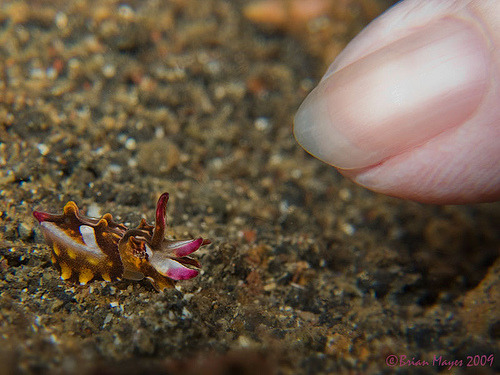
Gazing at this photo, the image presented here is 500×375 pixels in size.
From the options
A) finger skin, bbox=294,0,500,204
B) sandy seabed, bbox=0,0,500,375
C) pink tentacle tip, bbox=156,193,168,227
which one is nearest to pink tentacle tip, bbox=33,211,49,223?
sandy seabed, bbox=0,0,500,375

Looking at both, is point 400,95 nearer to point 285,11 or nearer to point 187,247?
point 187,247

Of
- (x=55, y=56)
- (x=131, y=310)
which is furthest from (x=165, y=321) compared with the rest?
(x=55, y=56)

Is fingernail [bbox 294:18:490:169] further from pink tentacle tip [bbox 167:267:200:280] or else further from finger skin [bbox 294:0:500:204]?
pink tentacle tip [bbox 167:267:200:280]

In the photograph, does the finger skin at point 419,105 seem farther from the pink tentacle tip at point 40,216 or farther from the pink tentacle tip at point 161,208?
the pink tentacle tip at point 40,216

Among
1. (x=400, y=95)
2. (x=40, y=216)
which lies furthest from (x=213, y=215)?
(x=400, y=95)

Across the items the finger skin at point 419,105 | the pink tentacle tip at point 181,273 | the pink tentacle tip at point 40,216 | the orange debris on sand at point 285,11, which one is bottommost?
the pink tentacle tip at point 181,273

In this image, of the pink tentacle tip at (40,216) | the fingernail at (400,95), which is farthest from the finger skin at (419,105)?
the pink tentacle tip at (40,216)
